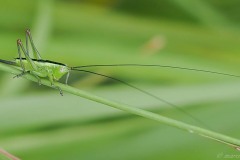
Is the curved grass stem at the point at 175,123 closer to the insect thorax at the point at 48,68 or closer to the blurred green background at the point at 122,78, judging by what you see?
the insect thorax at the point at 48,68

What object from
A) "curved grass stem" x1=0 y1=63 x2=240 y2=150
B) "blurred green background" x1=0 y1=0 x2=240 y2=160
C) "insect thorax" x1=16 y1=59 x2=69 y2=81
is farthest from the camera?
"blurred green background" x1=0 y1=0 x2=240 y2=160

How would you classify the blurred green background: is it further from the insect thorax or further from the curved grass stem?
the curved grass stem

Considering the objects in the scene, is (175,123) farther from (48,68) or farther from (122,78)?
(122,78)

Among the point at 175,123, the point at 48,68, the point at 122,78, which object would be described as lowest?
the point at 175,123

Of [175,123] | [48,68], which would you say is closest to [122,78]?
[48,68]

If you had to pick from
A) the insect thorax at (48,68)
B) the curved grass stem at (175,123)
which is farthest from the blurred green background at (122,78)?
the curved grass stem at (175,123)

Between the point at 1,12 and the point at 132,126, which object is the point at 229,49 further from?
the point at 1,12

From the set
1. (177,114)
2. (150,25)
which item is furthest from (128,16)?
(177,114)

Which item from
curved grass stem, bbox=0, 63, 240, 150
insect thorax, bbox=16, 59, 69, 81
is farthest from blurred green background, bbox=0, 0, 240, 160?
curved grass stem, bbox=0, 63, 240, 150

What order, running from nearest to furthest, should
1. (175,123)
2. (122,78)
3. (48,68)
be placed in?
(175,123)
(48,68)
(122,78)
